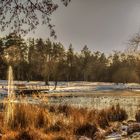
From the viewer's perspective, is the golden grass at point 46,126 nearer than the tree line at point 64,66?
Yes

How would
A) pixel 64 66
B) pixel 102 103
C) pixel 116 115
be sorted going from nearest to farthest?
pixel 116 115 → pixel 102 103 → pixel 64 66

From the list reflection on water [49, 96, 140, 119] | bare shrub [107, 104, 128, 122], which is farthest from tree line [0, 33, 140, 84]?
bare shrub [107, 104, 128, 122]

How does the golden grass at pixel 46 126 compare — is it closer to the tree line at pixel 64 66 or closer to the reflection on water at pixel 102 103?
the reflection on water at pixel 102 103

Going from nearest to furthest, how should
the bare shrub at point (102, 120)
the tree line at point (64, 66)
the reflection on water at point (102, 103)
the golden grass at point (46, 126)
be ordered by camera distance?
1. the golden grass at point (46, 126)
2. the bare shrub at point (102, 120)
3. the reflection on water at point (102, 103)
4. the tree line at point (64, 66)

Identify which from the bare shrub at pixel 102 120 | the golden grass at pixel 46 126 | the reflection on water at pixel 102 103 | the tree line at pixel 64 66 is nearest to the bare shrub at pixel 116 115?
the bare shrub at pixel 102 120

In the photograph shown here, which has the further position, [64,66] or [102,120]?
[64,66]

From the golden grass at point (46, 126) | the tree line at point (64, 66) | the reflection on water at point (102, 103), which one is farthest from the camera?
the tree line at point (64, 66)

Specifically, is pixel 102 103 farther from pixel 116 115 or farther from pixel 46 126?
pixel 46 126

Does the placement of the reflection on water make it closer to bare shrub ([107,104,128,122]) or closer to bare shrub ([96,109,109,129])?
bare shrub ([107,104,128,122])

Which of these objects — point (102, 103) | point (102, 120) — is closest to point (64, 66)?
point (102, 103)

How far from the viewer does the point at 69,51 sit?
125 m

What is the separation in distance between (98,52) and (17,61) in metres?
62.7

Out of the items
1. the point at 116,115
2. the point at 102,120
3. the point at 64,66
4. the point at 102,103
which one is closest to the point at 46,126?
the point at 102,120

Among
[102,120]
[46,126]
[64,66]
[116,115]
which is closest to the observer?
[46,126]
